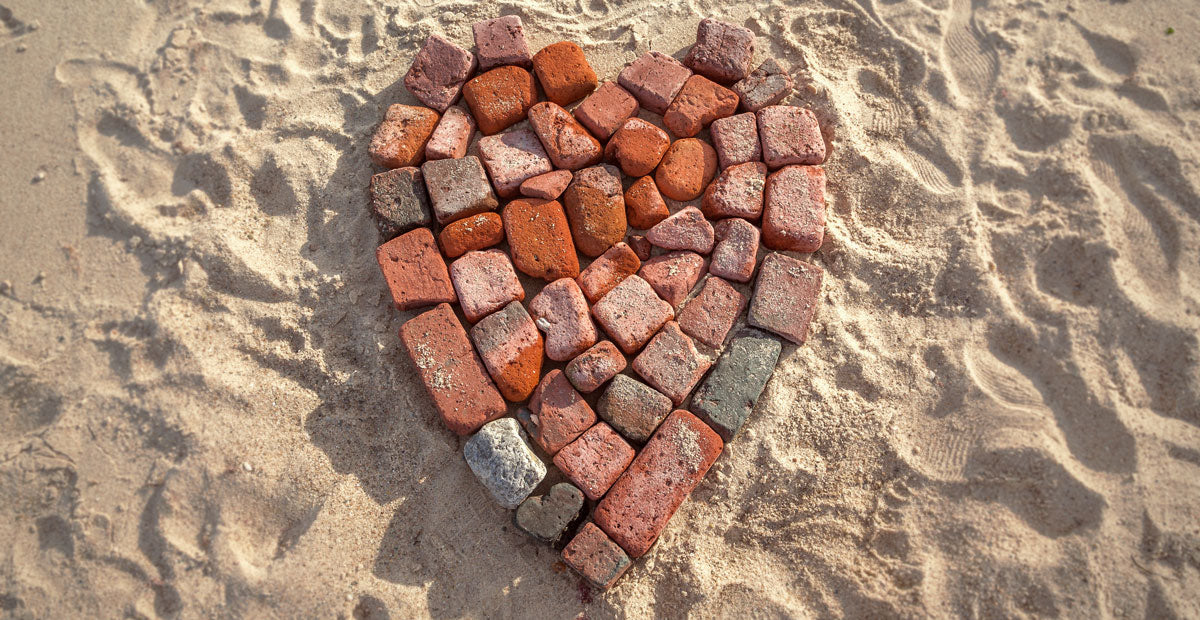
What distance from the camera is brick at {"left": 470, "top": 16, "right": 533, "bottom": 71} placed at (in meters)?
2.93

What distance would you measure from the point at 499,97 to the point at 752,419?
1.72 metres

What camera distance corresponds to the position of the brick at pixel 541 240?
2643 millimetres

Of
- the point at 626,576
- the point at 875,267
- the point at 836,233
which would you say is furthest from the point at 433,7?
the point at 626,576

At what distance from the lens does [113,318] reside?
2.59 meters

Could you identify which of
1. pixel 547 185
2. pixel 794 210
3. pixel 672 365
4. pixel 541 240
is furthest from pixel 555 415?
pixel 794 210

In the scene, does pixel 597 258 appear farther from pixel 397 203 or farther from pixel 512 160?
pixel 397 203

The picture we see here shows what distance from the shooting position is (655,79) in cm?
288

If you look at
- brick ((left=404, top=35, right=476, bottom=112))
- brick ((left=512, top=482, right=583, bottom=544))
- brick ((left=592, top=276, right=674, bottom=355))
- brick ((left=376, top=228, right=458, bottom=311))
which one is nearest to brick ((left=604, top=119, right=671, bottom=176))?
brick ((left=592, top=276, right=674, bottom=355))

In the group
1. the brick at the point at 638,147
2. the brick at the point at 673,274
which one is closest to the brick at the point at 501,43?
the brick at the point at 638,147

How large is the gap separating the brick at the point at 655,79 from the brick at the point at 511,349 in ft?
3.59

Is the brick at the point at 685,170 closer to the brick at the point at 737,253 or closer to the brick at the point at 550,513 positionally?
the brick at the point at 737,253

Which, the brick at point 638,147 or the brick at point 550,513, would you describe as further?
the brick at point 638,147

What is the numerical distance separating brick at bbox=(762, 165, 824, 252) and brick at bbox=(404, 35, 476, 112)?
143 centimetres

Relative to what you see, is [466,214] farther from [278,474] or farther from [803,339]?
[803,339]
